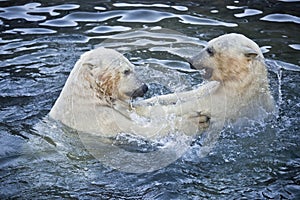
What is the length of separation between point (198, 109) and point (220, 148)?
2.58 feet

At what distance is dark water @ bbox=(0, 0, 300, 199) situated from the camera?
5570mm

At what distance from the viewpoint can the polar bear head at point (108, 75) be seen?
6367 millimetres

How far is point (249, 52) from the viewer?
655cm

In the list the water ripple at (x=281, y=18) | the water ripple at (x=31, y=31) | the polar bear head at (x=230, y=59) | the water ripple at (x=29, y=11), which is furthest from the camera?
the water ripple at (x=29, y=11)

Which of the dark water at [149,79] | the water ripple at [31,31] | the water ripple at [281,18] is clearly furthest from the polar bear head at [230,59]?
the water ripple at [31,31]

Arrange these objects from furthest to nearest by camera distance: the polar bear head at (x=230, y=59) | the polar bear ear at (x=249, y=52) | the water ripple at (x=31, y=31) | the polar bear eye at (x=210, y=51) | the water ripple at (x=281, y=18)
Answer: the water ripple at (x=281, y=18) < the water ripple at (x=31, y=31) < the polar bear eye at (x=210, y=51) < the polar bear head at (x=230, y=59) < the polar bear ear at (x=249, y=52)

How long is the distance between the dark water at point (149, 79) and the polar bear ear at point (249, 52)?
0.81 meters

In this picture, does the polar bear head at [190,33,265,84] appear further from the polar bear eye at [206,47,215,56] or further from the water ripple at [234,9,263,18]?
the water ripple at [234,9,263,18]

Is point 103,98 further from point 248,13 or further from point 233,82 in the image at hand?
point 248,13

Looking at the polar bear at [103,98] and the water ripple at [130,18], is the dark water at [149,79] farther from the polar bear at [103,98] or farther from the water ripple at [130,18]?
the polar bear at [103,98]

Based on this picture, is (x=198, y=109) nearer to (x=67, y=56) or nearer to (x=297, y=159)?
(x=297, y=159)

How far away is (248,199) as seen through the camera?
5.33m

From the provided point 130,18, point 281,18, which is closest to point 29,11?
point 130,18

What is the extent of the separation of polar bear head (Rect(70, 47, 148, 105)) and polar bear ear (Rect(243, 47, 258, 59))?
46.9 inches
